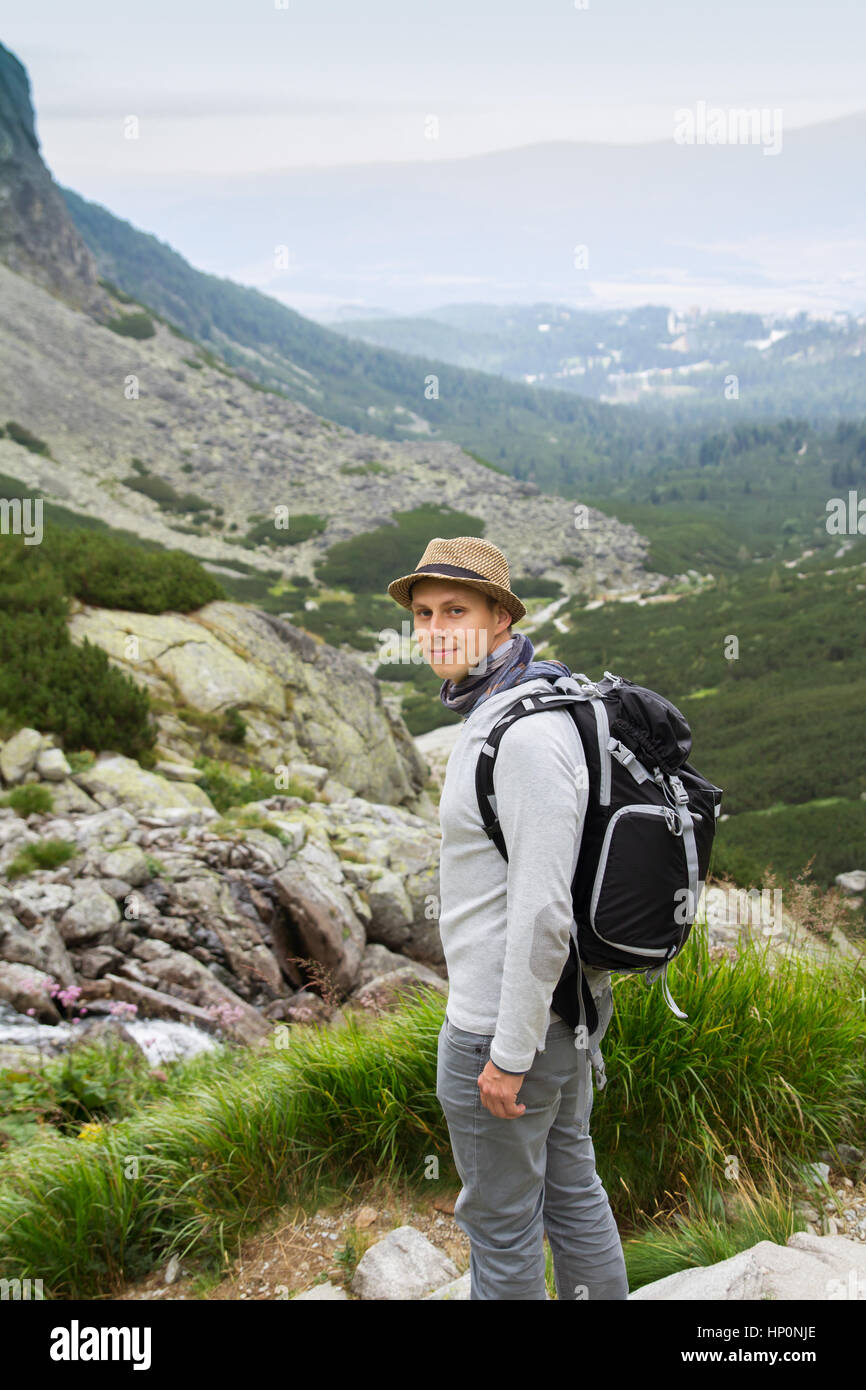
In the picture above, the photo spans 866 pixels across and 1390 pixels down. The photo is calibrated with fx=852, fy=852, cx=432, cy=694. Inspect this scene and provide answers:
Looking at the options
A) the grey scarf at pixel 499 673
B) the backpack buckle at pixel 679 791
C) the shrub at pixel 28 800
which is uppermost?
the grey scarf at pixel 499 673

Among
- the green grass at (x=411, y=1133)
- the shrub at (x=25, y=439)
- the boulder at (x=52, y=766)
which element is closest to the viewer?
the green grass at (x=411, y=1133)

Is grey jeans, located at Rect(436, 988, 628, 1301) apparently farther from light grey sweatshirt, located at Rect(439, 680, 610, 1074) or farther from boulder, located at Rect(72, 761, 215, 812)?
boulder, located at Rect(72, 761, 215, 812)

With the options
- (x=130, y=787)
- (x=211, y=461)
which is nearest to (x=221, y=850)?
(x=130, y=787)

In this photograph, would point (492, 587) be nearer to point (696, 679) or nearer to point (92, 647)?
point (92, 647)

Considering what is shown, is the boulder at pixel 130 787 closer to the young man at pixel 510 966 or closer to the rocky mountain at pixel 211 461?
the young man at pixel 510 966

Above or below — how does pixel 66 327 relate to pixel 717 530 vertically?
above

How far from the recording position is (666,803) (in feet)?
7.33

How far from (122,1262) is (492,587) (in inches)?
117

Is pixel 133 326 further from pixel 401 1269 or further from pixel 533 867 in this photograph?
pixel 533 867

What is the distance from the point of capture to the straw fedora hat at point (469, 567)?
7.93 feet

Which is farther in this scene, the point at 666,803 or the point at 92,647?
the point at 92,647

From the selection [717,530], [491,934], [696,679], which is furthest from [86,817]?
[717,530]

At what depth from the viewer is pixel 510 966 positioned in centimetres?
214

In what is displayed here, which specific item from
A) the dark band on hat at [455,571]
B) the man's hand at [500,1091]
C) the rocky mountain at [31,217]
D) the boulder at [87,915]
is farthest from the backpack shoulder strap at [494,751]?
the rocky mountain at [31,217]
